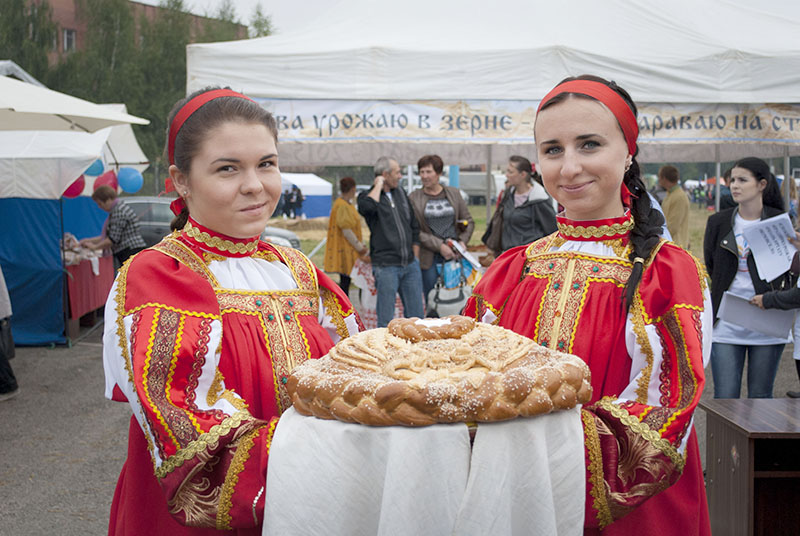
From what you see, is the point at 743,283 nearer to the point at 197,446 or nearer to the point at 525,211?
the point at 525,211

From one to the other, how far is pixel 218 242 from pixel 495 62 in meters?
4.60

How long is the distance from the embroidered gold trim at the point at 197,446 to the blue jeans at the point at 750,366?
13.2ft

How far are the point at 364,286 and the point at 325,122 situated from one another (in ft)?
7.52

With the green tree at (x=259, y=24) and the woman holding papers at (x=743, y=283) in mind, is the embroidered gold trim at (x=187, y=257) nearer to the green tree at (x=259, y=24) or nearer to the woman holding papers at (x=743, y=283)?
the woman holding papers at (x=743, y=283)

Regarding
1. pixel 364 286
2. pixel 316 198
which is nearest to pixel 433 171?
pixel 364 286

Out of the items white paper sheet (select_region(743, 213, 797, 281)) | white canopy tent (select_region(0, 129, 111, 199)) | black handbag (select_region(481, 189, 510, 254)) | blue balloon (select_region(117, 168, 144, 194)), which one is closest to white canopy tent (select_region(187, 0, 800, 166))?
black handbag (select_region(481, 189, 510, 254))

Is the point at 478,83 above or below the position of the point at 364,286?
above

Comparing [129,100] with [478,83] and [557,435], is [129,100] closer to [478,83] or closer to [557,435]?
[478,83]

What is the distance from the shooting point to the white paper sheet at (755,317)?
4.55 meters

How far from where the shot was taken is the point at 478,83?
19.5 ft

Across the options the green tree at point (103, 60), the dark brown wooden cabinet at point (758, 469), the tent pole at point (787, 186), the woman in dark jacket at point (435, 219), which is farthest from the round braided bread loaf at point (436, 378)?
the green tree at point (103, 60)

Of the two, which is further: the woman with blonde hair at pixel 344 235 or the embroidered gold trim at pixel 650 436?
the woman with blonde hair at pixel 344 235

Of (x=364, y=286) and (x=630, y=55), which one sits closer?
(x=630, y=55)

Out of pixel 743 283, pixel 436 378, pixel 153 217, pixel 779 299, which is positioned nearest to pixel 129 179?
pixel 153 217
